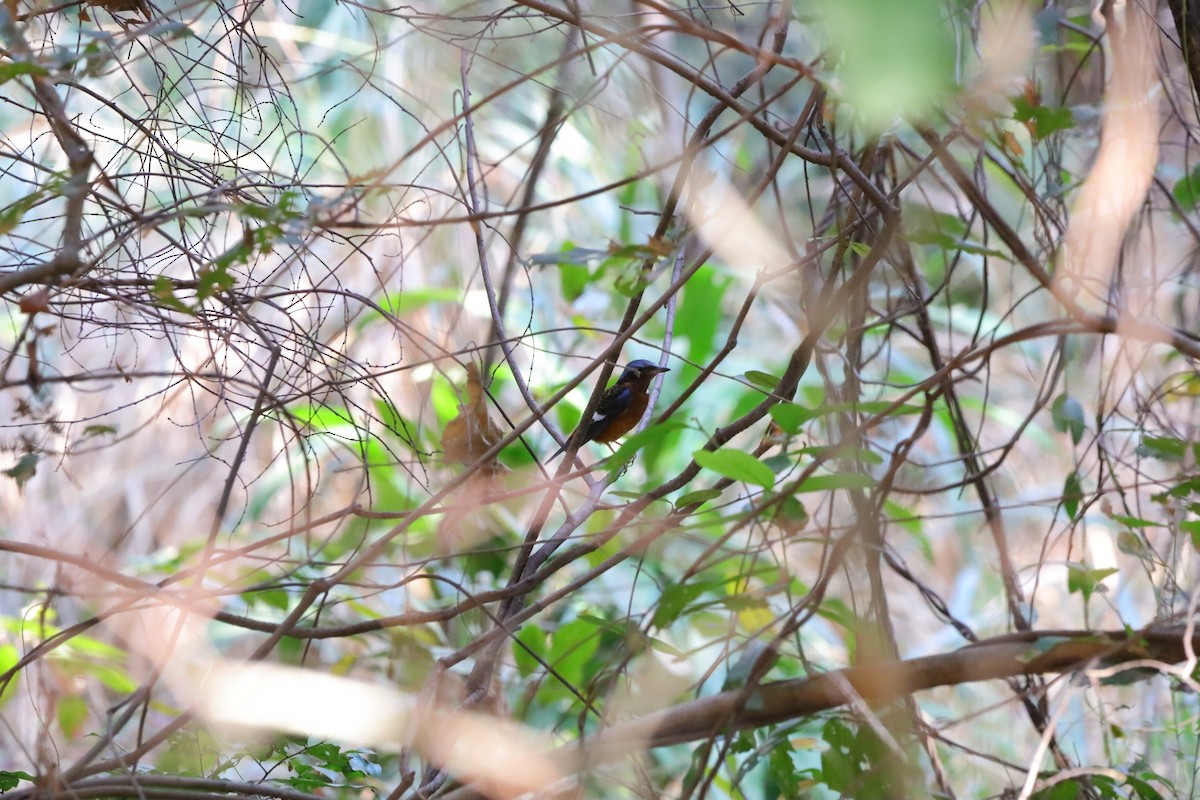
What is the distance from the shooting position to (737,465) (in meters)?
1.26

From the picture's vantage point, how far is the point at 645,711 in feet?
7.17

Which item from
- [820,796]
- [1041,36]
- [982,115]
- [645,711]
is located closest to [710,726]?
[645,711]

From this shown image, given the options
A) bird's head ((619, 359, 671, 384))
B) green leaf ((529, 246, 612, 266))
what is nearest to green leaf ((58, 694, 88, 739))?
bird's head ((619, 359, 671, 384))

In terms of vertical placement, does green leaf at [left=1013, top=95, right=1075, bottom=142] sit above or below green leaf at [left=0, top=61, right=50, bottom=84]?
above

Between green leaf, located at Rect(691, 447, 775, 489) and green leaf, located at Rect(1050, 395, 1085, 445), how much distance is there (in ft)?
3.85

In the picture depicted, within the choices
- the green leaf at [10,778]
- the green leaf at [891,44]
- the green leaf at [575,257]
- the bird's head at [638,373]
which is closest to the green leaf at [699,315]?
the bird's head at [638,373]

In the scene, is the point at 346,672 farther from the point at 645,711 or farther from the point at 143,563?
the point at 645,711

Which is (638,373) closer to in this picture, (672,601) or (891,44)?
(672,601)

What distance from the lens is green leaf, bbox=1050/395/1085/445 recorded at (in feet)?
7.07

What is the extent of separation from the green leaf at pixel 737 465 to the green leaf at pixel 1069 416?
1172 mm

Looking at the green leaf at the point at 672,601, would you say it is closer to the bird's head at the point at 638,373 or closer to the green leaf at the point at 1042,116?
the green leaf at the point at 1042,116

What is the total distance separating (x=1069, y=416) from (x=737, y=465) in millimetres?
1255

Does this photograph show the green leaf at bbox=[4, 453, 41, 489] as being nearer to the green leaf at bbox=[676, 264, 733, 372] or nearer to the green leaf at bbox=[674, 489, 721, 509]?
the green leaf at bbox=[674, 489, 721, 509]

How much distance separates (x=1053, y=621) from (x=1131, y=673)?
503 centimetres
